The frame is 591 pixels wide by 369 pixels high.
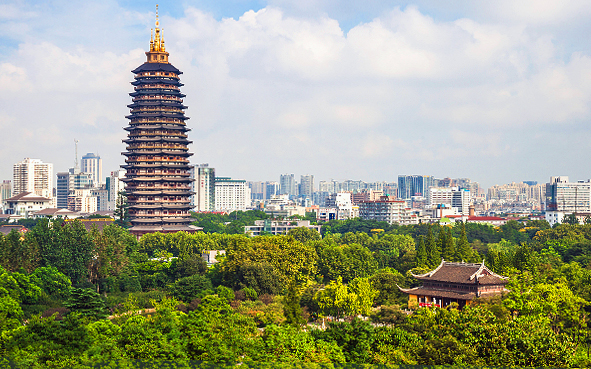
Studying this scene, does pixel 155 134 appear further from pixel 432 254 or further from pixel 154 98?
pixel 432 254

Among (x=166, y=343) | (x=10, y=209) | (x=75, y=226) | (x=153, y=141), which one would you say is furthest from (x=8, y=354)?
(x=10, y=209)

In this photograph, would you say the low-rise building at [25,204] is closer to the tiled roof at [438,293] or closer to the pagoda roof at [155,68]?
the pagoda roof at [155,68]

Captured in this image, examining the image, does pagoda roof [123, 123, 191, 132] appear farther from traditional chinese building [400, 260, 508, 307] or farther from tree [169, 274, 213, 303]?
traditional chinese building [400, 260, 508, 307]

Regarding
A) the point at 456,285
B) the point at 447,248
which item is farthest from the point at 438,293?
the point at 447,248

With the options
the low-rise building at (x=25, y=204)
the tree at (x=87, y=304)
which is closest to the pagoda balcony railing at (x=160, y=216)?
the tree at (x=87, y=304)

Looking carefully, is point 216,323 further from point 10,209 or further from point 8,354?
point 10,209
